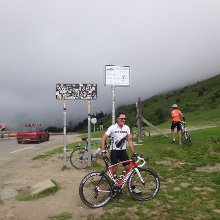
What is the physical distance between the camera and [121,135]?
30.7 ft

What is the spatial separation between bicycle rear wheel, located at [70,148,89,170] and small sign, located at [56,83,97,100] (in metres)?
2.20

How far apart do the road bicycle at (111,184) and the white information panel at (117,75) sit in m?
6.28

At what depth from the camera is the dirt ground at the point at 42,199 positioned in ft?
26.2

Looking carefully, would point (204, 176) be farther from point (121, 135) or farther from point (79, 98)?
point (79, 98)

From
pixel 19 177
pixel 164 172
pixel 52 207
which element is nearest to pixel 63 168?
pixel 19 177

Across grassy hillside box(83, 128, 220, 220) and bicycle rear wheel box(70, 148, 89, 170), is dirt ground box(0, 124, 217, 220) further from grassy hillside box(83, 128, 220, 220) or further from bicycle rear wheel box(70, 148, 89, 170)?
grassy hillside box(83, 128, 220, 220)

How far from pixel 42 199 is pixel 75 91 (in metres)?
5.78

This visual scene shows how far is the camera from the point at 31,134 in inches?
1195

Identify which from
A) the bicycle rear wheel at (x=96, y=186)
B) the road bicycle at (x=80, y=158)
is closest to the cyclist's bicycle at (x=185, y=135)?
the road bicycle at (x=80, y=158)

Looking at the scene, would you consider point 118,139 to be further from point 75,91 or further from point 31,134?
point 31,134

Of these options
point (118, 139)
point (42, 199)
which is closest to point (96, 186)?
point (118, 139)

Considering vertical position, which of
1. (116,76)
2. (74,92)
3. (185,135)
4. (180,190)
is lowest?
(180,190)

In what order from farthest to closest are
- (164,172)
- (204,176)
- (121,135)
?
(164,172), (204,176), (121,135)

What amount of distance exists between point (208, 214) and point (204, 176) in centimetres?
351
